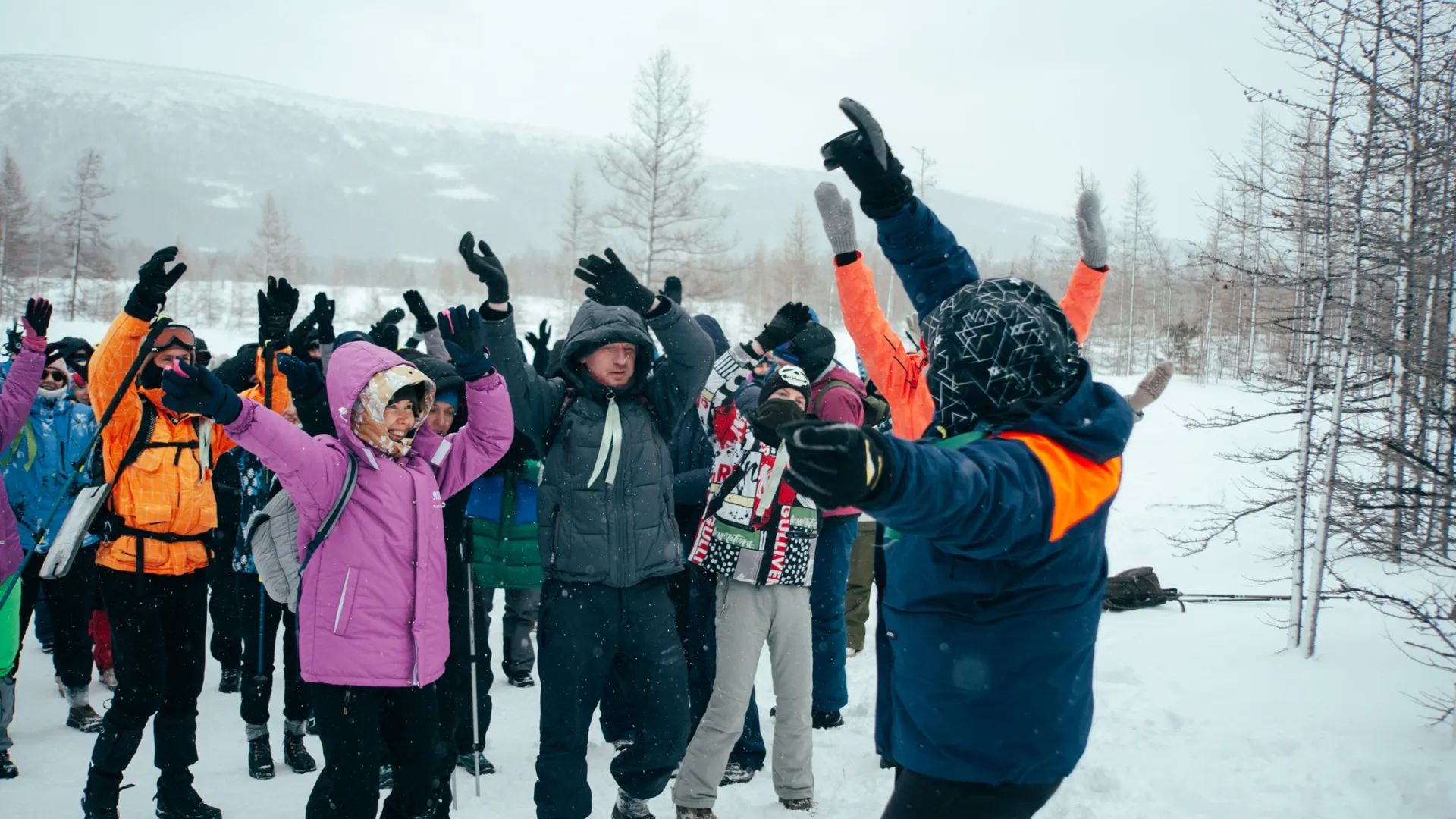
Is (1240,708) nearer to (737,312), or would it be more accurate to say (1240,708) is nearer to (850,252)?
(850,252)

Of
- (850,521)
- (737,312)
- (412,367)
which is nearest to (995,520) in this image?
(412,367)

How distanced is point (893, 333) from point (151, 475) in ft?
10.7

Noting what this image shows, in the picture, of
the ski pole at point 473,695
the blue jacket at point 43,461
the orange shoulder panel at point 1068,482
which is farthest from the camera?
the blue jacket at point 43,461

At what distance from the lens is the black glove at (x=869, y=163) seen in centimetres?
211

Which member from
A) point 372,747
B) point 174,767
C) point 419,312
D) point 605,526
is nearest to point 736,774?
point 605,526

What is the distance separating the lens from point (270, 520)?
3.14 meters

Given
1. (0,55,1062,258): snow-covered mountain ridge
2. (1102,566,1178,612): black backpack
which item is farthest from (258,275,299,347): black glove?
(0,55,1062,258): snow-covered mountain ridge

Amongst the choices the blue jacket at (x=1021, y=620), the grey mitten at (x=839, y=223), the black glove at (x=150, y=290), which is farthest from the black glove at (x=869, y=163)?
the black glove at (x=150, y=290)

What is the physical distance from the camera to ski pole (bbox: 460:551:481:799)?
4105mm

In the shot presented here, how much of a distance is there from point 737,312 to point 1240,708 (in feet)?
170

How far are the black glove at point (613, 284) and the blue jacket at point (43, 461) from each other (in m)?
4.06

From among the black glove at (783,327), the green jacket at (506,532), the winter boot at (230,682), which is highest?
the black glove at (783,327)

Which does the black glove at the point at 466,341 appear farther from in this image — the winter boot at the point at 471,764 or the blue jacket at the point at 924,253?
the winter boot at the point at 471,764

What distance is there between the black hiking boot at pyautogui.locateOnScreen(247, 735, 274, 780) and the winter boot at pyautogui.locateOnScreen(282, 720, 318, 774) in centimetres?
9
